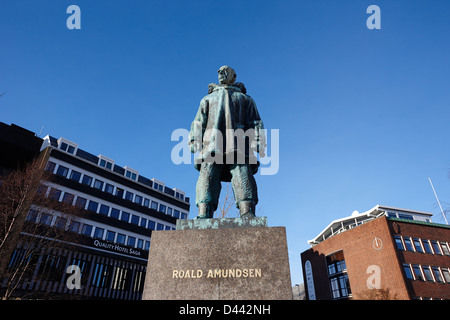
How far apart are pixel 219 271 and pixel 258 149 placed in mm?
2614

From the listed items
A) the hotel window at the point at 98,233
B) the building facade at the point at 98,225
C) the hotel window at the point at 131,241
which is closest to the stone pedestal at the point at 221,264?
the building facade at the point at 98,225

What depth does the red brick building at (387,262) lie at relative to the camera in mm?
38031

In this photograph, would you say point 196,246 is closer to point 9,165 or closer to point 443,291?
point 9,165

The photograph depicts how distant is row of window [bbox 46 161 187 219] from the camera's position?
1464 inches

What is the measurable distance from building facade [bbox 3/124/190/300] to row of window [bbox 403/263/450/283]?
35.3m

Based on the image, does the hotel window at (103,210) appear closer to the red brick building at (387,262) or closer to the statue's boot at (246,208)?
the red brick building at (387,262)

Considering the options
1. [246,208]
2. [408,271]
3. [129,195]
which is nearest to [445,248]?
[408,271]

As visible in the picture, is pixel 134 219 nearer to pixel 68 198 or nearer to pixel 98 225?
pixel 98 225

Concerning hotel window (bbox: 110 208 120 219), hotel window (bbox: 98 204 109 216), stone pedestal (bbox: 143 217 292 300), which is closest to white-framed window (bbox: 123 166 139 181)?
hotel window (bbox: 110 208 120 219)

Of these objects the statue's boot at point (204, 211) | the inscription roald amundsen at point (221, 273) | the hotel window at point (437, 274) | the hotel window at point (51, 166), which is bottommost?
the inscription roald amundsen at point (221, 273)

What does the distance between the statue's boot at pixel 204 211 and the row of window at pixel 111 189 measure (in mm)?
36526

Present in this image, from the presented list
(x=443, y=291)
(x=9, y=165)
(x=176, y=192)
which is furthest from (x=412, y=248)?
(x=9, y=165)

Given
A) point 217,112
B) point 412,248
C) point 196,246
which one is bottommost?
point 196,246

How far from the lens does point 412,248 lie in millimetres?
41156
